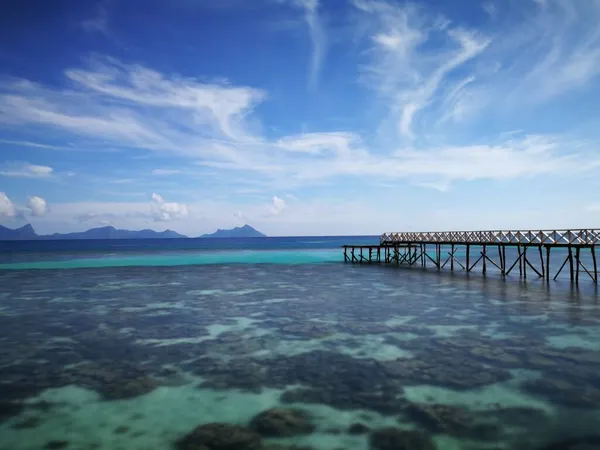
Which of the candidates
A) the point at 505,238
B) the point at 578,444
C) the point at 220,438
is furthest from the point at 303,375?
the point at 505,238

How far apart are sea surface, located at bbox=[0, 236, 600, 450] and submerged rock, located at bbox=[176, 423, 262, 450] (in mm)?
41

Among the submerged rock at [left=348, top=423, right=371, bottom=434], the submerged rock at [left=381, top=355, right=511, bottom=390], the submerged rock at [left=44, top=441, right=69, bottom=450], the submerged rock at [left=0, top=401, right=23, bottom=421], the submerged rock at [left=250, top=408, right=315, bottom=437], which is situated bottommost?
the submerged rock at [left=44, top=441, right=69, bottom=450]

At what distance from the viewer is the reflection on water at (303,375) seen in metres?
A: 8.25

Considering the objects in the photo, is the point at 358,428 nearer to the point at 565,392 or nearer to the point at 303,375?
the point at 303,375

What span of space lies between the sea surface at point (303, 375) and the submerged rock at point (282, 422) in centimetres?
5

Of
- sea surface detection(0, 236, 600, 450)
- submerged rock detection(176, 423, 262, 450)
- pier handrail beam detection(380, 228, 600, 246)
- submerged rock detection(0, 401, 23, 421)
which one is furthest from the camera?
pier handrail beam detection(380, 228, 600, 246)

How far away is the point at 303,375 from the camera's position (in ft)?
38.4

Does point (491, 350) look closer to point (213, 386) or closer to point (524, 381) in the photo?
point (524, 381)

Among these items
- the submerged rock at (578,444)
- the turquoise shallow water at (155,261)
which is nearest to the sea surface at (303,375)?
the submerged rock at (578,444)

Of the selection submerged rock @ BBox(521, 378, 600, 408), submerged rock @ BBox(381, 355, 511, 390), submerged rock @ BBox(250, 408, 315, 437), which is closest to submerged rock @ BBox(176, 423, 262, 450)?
submerged rock @ BBox(250, 408, 315, 437)

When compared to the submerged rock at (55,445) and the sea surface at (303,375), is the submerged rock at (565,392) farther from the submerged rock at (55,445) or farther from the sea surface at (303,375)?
the submerged rock at (55,445)

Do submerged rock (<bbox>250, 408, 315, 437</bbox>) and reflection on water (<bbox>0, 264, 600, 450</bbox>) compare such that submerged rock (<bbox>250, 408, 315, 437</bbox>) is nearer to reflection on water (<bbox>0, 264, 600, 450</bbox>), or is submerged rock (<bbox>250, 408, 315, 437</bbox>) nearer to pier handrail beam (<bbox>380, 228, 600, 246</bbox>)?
reflection on water (<bbox>0, 264, 600, 450</bbox>)

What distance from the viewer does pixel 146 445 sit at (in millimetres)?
7898

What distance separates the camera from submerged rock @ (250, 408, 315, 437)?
27.2 feet
